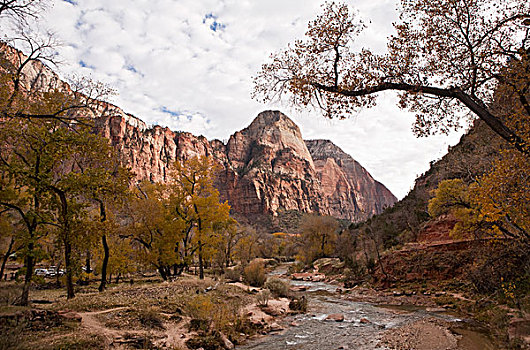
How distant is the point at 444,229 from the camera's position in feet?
73.2

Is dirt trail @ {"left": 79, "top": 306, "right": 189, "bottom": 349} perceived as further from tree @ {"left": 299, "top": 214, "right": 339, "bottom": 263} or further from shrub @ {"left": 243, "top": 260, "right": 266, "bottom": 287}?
tree @ {"left": 299, "top": 214, "right": 339, "bottom": 263}

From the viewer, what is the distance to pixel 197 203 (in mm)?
17859

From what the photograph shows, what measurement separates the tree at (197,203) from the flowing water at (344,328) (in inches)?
285

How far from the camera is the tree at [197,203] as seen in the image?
1802cm

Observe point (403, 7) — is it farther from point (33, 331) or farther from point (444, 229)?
point (444, 229)

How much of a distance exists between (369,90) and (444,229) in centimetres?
2016

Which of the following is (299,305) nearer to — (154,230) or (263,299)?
(263,299)

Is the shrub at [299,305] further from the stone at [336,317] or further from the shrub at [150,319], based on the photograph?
the shrub at [150,319]

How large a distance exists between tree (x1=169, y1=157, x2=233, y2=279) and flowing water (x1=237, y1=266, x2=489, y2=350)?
7.24 m

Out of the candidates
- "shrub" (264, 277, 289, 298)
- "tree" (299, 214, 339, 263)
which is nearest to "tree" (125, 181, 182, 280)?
"shrub" (264, 277, 289, 298)

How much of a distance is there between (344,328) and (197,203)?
10.3 m

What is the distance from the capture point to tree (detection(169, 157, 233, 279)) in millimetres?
18016

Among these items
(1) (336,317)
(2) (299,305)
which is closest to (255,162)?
(2) (299,305)

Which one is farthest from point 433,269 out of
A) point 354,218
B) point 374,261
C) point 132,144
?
point 354,218
